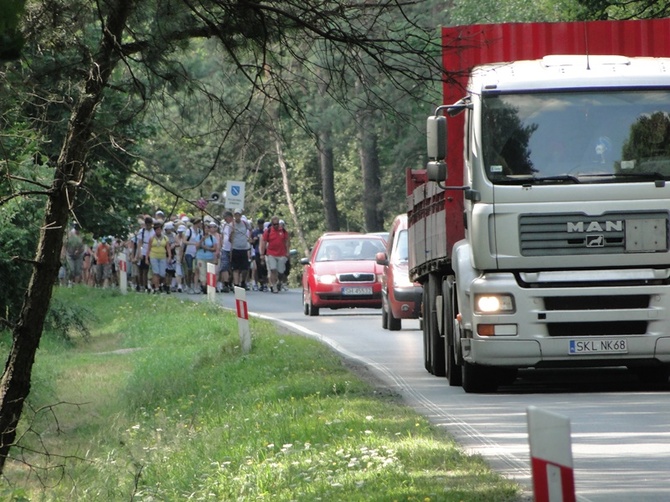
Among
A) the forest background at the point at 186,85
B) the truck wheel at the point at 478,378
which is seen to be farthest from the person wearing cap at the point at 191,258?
the forest background at the point at 186,85

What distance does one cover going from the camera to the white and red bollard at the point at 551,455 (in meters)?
4.65

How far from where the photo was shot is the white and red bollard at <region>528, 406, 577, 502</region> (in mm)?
4652

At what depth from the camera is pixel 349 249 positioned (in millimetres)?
30859

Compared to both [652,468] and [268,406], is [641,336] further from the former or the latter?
[652,468]

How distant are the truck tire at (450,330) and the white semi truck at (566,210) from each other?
94 cm

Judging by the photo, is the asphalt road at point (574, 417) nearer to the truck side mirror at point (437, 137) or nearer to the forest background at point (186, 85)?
the truck side mirror at point (437, 137)

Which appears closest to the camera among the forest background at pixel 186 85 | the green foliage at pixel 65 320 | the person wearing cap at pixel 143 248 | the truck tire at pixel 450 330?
the forest background at pixel 186 85

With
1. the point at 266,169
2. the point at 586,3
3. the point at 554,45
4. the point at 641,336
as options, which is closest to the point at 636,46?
the point at 554,45

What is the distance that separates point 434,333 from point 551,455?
11.5m

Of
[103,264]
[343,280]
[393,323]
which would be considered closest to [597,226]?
[393,323]

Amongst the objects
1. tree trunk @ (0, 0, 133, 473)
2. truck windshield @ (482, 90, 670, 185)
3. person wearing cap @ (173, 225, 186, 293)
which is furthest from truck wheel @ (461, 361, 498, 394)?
person wearing cap @ (173, 225, 186, 293)

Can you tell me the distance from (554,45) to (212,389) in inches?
216

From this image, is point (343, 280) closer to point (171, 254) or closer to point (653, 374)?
point (171, 254)

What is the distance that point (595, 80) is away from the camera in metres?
13.7
